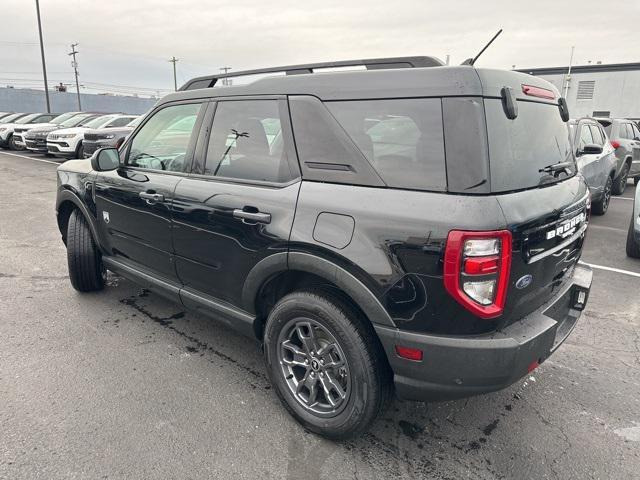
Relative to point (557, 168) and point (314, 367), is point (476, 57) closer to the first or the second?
point (557, 168)

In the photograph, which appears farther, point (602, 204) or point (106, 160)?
point (602, 204)

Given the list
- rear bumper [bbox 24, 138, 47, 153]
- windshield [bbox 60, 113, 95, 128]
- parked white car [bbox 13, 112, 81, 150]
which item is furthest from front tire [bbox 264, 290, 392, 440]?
parked white car [bbox 13, 112, 81, 150]

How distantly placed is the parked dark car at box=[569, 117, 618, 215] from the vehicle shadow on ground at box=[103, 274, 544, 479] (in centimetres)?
503

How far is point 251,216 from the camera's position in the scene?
99.0 inches

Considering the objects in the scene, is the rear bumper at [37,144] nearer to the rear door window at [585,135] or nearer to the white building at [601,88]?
the rear door window at [585,135]

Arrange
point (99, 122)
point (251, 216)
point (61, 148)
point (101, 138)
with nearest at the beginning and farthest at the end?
point (251, 216) < point (101, 138) < point (61, 148) < point (99, 122)

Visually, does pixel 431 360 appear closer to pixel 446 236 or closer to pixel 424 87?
pixel 446 236

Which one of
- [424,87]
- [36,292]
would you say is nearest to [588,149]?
[424,87]

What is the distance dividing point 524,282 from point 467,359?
434mm

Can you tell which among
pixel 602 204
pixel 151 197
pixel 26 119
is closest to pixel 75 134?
pixel 26 119

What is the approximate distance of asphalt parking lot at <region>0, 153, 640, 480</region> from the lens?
2.25m

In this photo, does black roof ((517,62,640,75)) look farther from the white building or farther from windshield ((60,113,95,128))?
windshield ((60,113,95,128))

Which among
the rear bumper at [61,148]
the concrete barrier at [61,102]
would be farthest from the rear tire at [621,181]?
the concrete barrier at [61,102]

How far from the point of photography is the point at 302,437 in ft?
8.10
